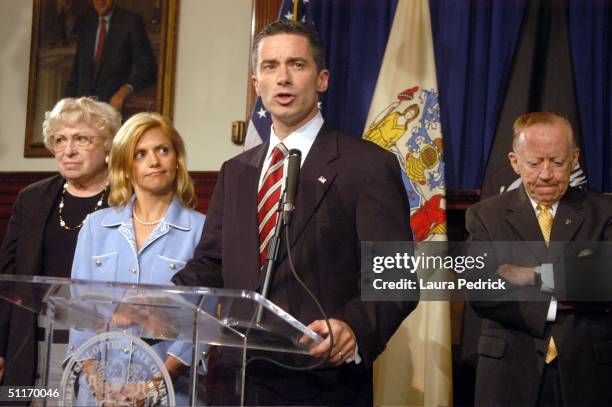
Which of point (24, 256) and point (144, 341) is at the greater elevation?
point (24, 256)

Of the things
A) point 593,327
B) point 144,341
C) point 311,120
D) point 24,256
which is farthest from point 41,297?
point 593,327

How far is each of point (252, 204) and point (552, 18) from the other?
2582mm

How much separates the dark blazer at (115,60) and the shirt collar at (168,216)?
7.56 ft

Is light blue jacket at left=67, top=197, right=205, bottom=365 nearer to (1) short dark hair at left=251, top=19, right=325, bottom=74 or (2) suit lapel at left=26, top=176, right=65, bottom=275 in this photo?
(2) suit lapel at left=26, top=176, right=65, bottom=275

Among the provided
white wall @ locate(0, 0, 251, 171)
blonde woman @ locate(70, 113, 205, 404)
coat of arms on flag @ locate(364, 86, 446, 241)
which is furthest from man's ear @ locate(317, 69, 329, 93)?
white wall @ locate(0, 0, 251, 171)

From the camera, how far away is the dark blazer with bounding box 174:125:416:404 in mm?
2598

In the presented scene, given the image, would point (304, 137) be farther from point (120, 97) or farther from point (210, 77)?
point (120, 97)

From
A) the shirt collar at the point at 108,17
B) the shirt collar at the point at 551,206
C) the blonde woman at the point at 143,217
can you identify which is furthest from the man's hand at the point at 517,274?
the shirt collar at the point at 108,17

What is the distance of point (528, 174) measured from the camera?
3.54 m

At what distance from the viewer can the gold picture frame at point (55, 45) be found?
568 cm

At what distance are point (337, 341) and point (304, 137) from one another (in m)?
0.84

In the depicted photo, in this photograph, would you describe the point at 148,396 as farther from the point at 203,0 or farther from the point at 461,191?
the point at 203,0

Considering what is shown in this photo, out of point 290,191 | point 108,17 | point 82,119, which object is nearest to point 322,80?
point 290,191

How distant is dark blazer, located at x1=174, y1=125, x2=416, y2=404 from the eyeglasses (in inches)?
44.9
